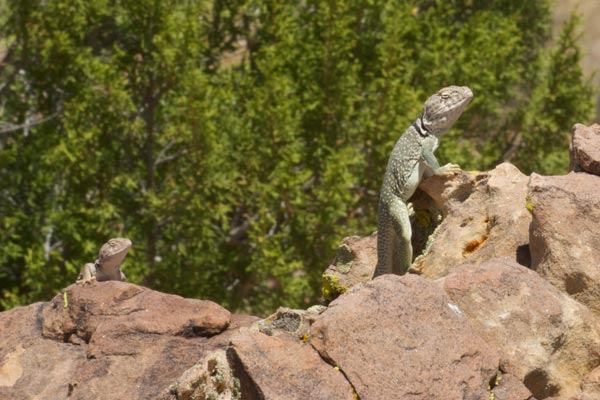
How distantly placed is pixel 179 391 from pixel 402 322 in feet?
4.50

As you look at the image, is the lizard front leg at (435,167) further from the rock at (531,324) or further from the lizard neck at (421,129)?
the rock at (531,324)

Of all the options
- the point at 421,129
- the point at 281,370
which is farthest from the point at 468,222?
the point at 281,370

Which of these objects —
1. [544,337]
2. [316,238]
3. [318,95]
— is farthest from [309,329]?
[318,95]

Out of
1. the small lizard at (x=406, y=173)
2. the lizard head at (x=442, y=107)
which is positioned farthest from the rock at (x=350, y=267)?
the lizard head at (x=442, y=107)

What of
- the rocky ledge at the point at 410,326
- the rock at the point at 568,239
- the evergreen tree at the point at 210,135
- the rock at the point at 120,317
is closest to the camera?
the rocky ledge at the point at 410,326

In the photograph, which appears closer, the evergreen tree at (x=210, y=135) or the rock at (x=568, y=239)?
the rock at (x=568, y=239)

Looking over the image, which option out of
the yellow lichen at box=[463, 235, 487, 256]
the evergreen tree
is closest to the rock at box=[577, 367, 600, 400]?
the yellow lichen at box=[463, 235, 487, 256]

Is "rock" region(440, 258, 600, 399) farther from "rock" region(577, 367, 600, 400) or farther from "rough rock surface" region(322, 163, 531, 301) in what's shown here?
"rough rock surface" region(322, 163, 531, 301)

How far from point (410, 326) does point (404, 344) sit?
121 mm

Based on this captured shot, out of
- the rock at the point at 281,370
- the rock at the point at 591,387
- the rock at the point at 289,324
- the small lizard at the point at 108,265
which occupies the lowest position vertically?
the small lizard at the point at 108,265

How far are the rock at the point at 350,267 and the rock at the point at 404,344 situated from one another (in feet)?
7.06

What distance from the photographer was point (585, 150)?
20.2 feet

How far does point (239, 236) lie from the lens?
15180 mm

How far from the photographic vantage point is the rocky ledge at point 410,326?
4711 mm
